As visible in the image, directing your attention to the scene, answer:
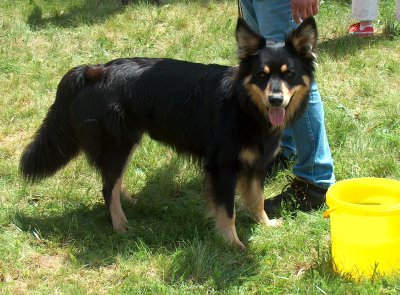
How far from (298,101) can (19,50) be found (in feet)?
14.7

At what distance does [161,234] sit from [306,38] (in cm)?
152

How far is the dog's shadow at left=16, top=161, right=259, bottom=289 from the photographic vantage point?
3186 mm

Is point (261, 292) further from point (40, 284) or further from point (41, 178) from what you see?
point (41, 178)

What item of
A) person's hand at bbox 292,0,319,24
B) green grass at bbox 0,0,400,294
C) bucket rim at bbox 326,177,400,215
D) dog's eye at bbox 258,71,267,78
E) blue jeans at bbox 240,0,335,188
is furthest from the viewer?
blue jeans at bbox 240,0,335,188

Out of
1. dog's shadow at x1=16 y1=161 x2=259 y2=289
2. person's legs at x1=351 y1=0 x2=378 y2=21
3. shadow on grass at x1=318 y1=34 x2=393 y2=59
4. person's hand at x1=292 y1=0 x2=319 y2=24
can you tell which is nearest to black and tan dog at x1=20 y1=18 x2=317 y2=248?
dog's shadow at x1=16 y1=161 x2=259 y2=289

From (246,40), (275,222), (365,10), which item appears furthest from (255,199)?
(365,10)

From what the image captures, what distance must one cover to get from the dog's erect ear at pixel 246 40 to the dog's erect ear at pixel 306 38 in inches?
7.2

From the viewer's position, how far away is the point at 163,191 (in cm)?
420

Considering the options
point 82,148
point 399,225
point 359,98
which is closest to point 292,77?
point 399,225

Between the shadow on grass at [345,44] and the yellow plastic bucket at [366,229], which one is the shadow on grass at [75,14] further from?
the yellow plastic bucket at [366,229]

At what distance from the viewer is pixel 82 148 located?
12.5 ft

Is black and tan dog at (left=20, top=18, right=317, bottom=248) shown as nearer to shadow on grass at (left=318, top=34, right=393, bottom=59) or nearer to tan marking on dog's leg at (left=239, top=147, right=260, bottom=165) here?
tan marking on dog's leg at (left=239, top=147, right=260, bottom=165)

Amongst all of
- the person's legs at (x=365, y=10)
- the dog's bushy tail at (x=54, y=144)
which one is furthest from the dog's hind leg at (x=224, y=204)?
the person's legs at (x=365, y=10)

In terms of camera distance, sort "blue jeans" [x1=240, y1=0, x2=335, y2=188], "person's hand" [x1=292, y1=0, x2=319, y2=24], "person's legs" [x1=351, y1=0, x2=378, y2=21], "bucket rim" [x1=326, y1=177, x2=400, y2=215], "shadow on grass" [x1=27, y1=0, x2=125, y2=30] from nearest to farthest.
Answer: "bucket rim" [x1=326, y1=177, x2=400, y2=215] < "person's hand" [x1=292, y1=0, x2=319, y2=24] < "blue jeans" [x1=240, y1=0, x2=335, y2=188] < "person's legs" [x1=351, y1=0, x2=378, y2=21] < "shadow on grass" [x1=27, y1=0, x2=125, y2=30]
